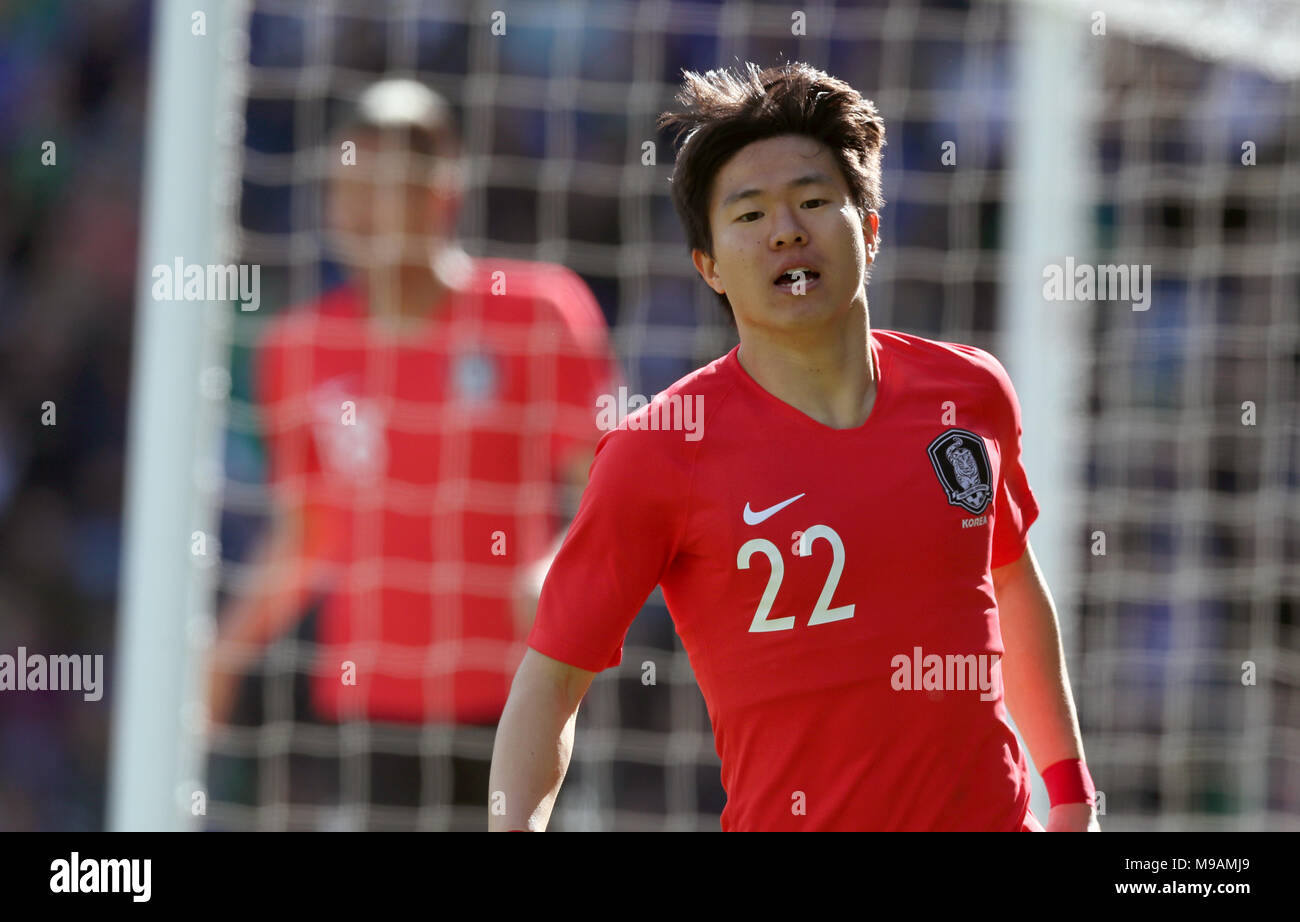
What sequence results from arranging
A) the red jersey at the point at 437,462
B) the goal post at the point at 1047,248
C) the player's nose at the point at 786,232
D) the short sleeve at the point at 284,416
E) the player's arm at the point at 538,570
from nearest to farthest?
the player's nose at the point at 786,232 → the player's arm at the point at 538,570 → the red jersey at the point at 437,462 → the short sleeve at the point at 284,416 → the goal post at the point at 1047,248

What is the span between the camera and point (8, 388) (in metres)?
5.15

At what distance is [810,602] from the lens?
6.01 ft

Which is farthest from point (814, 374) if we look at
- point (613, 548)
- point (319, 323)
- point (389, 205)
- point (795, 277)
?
point (319, 323)

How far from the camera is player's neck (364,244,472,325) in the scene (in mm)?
3480

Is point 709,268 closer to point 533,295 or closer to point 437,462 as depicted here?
point 533,295

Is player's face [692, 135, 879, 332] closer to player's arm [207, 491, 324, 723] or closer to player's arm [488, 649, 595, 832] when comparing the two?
player's arm [488, 649, 595, 832]

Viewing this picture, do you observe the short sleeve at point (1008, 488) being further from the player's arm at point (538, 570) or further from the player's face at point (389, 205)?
the player's face at point (389, 205)

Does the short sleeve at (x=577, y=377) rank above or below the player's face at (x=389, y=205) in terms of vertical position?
below

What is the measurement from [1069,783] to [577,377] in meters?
1.66

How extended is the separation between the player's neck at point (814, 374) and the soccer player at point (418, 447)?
140cm

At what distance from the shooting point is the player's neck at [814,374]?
1.95 metres

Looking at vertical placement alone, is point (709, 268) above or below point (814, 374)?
above

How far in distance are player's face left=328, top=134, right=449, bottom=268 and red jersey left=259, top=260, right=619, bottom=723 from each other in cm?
14

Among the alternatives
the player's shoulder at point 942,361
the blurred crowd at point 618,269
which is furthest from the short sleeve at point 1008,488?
the blurred crowd at point 618,269
